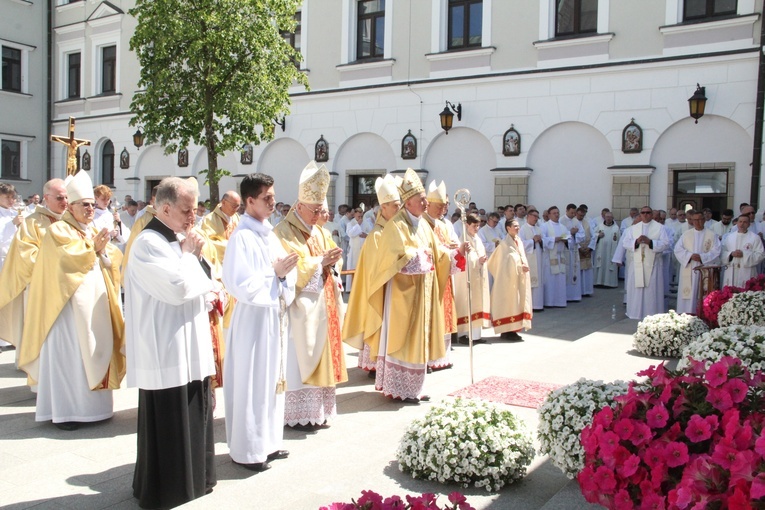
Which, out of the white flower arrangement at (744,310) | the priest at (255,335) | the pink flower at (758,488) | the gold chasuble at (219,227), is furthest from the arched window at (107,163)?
the pink flower at (758,488)

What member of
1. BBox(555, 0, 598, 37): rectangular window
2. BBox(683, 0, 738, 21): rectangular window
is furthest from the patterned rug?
BBox(555, 0, 598, 37): rectangular window

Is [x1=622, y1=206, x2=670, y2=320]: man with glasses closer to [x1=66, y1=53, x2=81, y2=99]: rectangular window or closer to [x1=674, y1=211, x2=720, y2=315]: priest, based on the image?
[x1=674, y1=211, x2=720, y2=315]: priest

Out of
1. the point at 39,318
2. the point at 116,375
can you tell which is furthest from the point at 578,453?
the point at 39,318

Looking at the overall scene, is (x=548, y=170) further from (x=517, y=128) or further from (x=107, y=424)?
(x=107, y=424)

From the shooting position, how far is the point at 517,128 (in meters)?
17.1

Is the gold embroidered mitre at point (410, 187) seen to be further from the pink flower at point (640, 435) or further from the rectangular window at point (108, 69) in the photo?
the rectangular window at point (108, 69)

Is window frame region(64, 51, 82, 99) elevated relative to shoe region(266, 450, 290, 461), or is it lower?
elevated

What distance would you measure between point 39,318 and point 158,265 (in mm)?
2536

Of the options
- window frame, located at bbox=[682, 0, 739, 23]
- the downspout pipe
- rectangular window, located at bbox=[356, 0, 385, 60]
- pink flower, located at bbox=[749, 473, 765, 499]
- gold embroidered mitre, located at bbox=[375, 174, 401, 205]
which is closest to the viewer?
pink flower, located at bbox=[749, 473, 765, 499]

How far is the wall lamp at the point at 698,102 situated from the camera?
1434 cm

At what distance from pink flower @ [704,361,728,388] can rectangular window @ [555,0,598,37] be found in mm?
14533

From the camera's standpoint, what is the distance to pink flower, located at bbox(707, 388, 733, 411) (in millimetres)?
2982

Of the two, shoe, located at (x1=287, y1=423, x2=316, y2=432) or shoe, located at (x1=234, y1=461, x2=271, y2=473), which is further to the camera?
shoe, located at (x1=287, y1=423, x2=316, y2=432)

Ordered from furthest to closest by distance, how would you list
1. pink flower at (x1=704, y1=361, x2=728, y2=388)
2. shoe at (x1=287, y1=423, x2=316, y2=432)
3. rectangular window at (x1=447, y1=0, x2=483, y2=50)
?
rectangular window at (x1=447, y1=0, x2=483, y2=50)
shoe at (x1=287, y1=423, x2=316, y2=432)
pink flower at (x1=704, y1=361, x2=728, y2=388)
